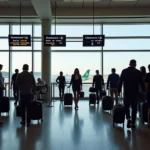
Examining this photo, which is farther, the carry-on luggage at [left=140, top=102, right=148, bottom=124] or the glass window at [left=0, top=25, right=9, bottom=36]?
the glass window at [left=0, top=25, right=9, bottom=36]

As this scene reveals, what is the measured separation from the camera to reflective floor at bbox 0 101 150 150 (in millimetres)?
4852

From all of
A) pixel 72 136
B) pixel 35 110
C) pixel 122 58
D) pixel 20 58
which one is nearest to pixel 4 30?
pixel 20 58

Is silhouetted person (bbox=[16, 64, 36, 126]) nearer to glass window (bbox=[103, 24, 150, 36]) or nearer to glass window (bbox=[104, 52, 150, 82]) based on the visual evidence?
glass window (bbox=[104, 52, 150, 82])

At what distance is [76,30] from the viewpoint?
48.9 ft

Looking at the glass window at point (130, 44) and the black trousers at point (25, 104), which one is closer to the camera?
the black trousers at point (25, 104)

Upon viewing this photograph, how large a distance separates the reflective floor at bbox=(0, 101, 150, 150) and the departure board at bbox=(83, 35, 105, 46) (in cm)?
502

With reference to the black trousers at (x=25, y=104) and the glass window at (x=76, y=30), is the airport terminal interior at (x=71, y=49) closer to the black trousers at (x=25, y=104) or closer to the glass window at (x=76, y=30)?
the glass window at (x=76, y=30)

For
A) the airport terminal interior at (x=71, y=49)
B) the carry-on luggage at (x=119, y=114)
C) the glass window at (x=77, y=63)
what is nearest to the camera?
the airport terminal interior at (x=71, y=49)

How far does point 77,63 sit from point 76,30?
1.92 meters

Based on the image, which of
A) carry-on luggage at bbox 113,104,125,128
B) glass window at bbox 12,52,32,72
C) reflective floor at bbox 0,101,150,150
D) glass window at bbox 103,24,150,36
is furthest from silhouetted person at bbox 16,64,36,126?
glass window at bbox 103,24,150,36

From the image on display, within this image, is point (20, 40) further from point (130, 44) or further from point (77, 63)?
point (130, 44)

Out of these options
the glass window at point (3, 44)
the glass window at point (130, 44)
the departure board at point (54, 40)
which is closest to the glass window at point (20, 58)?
the glass window at point (3, 44)

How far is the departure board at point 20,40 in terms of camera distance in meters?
11.8

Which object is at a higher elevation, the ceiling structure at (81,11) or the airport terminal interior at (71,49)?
the ceiling structure at (81,11)
